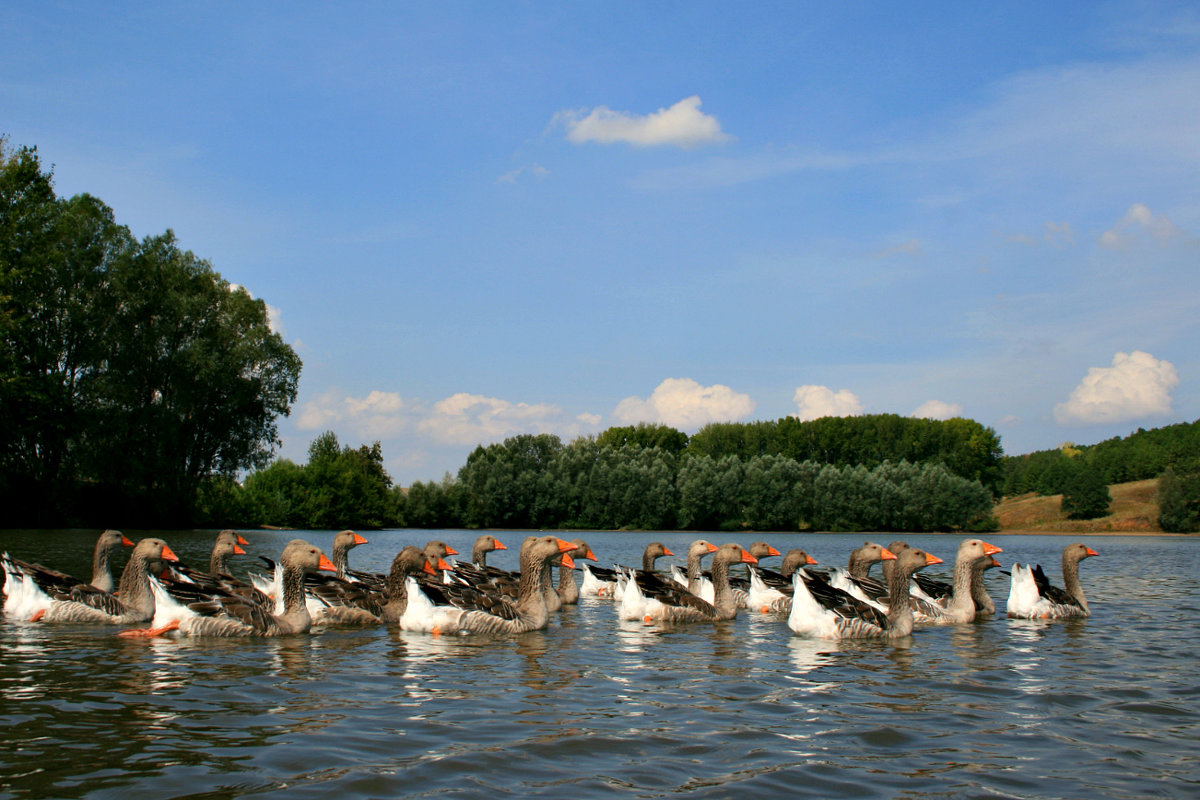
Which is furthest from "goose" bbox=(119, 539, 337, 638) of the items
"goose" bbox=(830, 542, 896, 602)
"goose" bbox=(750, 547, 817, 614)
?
"goose" bbox=(830, 542, 896, 602)

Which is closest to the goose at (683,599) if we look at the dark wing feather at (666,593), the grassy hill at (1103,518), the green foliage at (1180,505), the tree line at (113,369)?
the dark wing feather at (666,593)

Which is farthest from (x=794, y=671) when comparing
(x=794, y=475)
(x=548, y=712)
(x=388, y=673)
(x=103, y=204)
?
(x=794, y=475)

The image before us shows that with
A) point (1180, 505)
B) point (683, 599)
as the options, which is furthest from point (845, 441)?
point (683, 599)

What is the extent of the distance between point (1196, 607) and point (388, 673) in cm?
1699

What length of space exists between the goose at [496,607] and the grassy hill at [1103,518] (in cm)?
8945

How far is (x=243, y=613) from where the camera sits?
11672 millimetres

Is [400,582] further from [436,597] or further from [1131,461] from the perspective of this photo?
[1131,461]

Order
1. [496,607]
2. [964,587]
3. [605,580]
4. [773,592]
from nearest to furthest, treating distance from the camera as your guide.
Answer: [496,607] → [964,587] → [773,592] → [605,580]

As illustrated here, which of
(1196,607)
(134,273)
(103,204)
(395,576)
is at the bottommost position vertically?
(1196,607)

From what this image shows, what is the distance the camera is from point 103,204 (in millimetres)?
47438

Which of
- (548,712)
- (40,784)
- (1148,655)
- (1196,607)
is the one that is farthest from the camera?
(1196,607)

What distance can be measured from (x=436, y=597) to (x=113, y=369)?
40.3 m

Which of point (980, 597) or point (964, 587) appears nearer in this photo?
point (964, 587)

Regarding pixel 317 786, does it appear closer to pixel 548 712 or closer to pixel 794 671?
pixel 548 712
